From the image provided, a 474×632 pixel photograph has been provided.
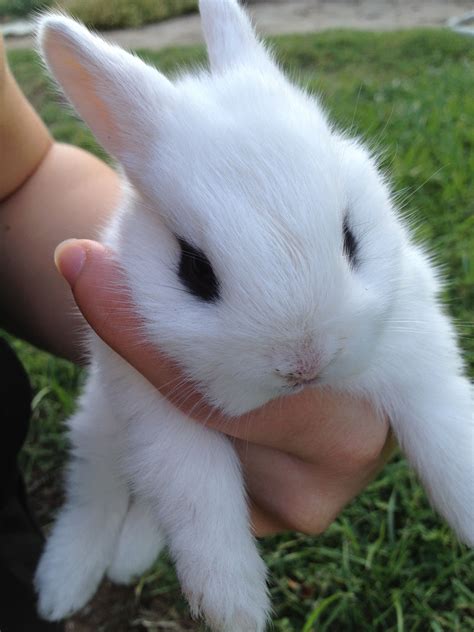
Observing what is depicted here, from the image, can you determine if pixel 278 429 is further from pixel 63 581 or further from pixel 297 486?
pixel 63 581

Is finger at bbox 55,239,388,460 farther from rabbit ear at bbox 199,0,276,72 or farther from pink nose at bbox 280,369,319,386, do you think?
rabbit ear at bbox 199,0,276,72

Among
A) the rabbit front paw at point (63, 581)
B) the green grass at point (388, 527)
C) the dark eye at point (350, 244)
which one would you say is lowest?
the green grass at point (388, 527)

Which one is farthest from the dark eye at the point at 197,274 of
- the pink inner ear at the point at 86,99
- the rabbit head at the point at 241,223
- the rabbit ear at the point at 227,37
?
the rabbit ear at the point at 227,37

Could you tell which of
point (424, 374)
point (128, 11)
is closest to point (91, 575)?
point (424, 374)

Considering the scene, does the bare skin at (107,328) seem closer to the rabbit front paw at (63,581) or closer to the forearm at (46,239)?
the forearm at (46,239)

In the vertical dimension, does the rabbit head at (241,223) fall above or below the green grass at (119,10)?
above
